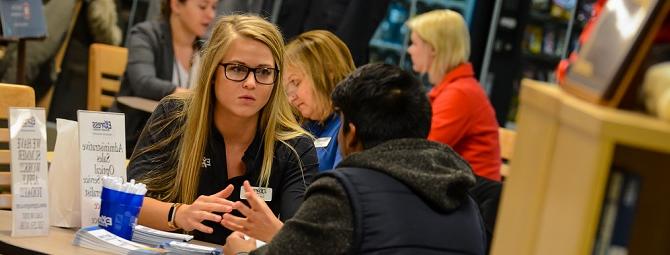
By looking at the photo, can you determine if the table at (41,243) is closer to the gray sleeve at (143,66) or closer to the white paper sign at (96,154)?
the white paper sign at (96,154)

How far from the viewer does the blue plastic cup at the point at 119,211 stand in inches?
107

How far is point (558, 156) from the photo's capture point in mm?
1522

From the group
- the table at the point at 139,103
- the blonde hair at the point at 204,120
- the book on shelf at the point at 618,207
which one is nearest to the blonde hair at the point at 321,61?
the blonde hair at the point at 204,120

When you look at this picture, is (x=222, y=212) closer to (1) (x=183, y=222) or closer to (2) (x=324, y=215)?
(1) (x=183, y=222)

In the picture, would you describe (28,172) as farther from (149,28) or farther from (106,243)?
(149,28)

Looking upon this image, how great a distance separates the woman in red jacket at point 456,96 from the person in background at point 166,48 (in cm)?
120

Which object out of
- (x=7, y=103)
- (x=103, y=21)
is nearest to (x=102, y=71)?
(x=103, y=21)

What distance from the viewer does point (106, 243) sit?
Result: 2.65 m

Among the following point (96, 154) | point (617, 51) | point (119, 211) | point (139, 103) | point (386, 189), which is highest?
point (617, 51)

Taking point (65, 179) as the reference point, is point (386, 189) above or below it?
above

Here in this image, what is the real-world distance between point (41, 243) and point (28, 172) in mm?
178

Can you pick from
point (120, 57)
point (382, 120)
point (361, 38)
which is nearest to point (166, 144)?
point (382, 120)

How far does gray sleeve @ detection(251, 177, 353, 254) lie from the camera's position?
2188 millimetres

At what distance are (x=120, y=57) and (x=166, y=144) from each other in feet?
11.8
